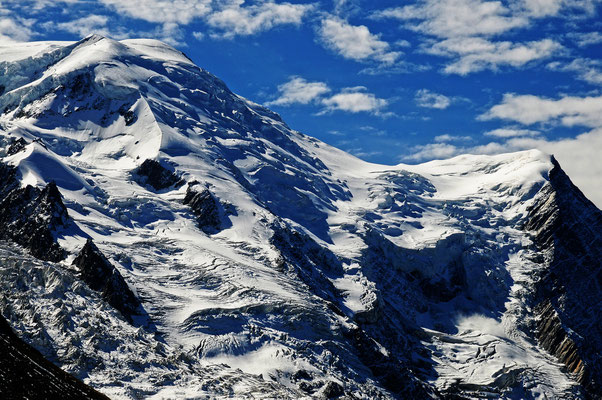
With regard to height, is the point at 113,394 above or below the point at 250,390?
below

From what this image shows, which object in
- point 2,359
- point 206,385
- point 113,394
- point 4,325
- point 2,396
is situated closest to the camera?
point 2,396

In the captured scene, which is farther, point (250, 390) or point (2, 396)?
point (250, 390)

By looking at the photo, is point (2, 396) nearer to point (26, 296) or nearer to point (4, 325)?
point (4, 325)

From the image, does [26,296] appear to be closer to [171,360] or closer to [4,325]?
[171,360]

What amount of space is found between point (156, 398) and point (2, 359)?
9786 centimetres

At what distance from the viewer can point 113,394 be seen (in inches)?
7195

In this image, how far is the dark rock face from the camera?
8750 cm

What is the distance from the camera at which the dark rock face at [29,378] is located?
3445 inches

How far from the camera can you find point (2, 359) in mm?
90375

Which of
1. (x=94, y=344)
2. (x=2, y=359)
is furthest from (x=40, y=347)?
(x=2, y=359)

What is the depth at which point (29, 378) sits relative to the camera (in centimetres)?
9012

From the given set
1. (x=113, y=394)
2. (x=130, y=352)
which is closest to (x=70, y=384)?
(x=113, y=394)

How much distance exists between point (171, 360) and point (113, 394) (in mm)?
18861

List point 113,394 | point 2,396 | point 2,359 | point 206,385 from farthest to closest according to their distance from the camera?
point 206,385
point 113,394
point 2,359
point 2,396
